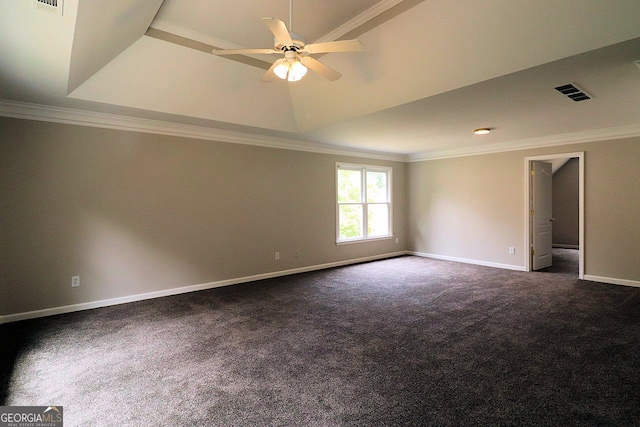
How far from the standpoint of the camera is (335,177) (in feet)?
20.7

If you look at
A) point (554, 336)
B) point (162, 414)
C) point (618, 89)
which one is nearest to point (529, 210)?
point (618, 89)

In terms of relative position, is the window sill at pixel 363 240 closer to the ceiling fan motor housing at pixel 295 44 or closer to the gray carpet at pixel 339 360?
the gray carpet at pixel 339 360

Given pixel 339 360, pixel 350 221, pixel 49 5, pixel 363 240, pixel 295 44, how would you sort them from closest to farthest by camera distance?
pixel 49 5
pixel 295 44
pixel 339 360
pixel 350 221
pixel 363 240

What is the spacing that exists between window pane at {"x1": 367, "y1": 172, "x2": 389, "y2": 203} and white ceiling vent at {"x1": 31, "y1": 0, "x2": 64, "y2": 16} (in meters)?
5.79

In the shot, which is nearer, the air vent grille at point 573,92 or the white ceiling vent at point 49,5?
the white ceiling vent at point 49,5

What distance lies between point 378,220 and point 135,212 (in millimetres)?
4940

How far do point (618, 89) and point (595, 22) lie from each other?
165 centimetres

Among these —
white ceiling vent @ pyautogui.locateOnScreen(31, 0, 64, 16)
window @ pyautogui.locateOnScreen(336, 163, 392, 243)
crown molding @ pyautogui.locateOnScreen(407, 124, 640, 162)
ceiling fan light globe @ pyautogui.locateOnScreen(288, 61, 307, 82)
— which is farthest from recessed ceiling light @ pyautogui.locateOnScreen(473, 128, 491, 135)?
white ceiling vent @ pyautogui.locateOnScreen(31, 0, 64, 16)

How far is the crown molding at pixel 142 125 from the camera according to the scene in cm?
354

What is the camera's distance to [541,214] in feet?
19.4

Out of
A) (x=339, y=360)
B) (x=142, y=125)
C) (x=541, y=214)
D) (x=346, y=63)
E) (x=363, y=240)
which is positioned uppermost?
(x=346, y=63)

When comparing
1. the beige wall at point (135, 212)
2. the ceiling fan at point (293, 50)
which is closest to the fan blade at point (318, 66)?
the ceiling fan at point (293, 50)

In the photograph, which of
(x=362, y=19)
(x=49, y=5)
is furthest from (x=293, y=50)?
(x=49, y=5)

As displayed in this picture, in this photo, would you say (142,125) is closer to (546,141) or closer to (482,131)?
(482,131)
